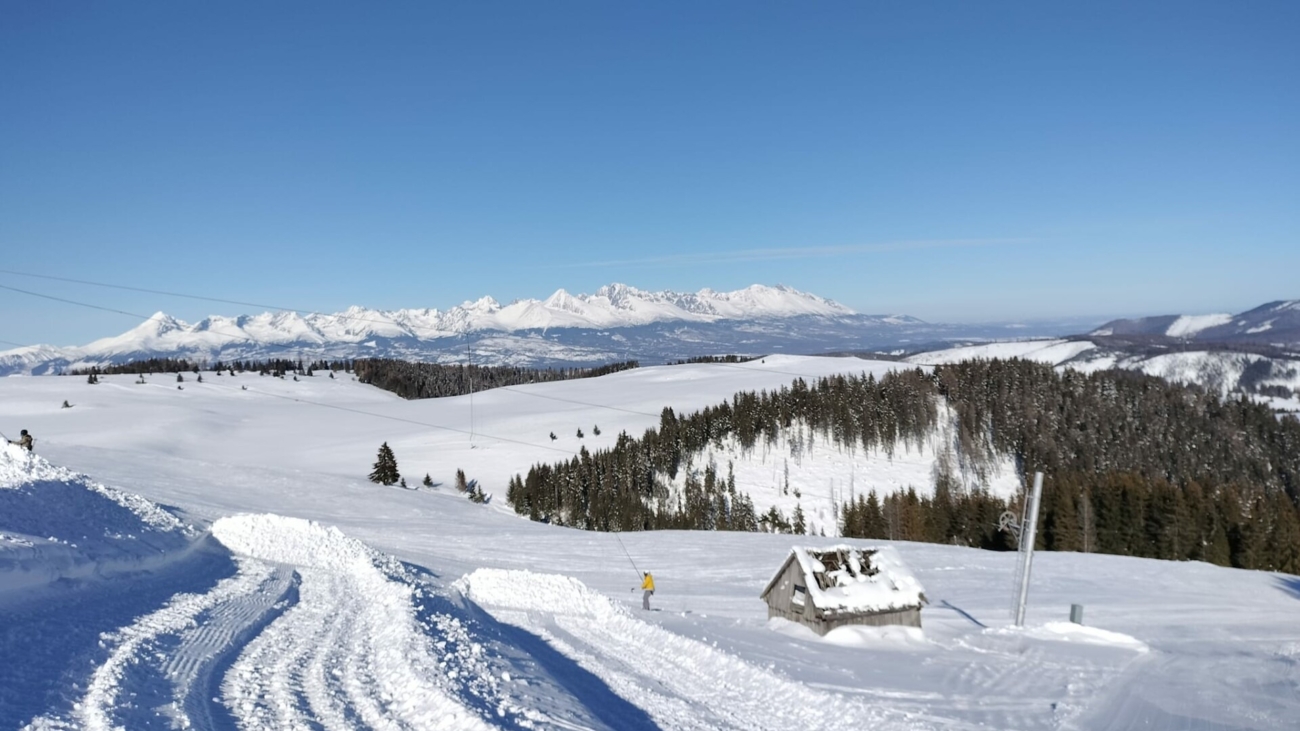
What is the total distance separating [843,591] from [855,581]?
0.74m

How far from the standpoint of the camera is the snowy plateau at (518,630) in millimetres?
10406

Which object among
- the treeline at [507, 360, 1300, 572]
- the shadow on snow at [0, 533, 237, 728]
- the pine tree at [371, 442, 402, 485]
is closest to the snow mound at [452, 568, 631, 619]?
the shadow on snow at [0, 533, 237, 728]

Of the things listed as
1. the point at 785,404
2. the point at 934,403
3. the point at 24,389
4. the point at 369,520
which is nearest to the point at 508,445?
the point at 785,404

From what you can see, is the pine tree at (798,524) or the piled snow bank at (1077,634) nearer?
the piled snow bank at (1077,634)

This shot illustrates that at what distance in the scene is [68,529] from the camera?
1827 centimetres

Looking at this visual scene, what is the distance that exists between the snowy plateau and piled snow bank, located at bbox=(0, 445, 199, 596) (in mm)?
99

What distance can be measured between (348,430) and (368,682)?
10784 cm

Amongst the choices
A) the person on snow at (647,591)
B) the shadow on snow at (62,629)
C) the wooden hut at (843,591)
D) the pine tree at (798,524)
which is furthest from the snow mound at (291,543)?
the pine tree at (798,524)

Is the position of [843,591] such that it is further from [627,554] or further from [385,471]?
[385,471]

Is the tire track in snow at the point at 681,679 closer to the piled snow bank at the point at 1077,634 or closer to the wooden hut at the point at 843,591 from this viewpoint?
the wooden hut at the point at 843,591

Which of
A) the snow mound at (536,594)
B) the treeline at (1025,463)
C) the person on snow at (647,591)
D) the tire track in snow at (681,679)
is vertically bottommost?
the treeline at (1025,463)

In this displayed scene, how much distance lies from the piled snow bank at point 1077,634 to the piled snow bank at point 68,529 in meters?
28.0

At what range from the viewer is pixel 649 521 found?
74.4 m

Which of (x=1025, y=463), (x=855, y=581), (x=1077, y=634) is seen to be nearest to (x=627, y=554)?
(x=855, y=581)
